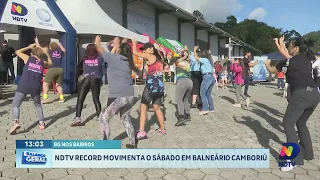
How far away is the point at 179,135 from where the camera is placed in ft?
18.6

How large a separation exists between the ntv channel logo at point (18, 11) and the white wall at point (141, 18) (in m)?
11.1

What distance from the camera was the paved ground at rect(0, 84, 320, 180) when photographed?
3.73m

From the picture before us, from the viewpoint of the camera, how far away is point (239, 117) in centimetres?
771

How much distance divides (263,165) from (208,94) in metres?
3.93

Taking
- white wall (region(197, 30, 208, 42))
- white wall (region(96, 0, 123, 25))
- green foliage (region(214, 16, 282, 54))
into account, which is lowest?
white wall (region(96, 0, 123, 25))

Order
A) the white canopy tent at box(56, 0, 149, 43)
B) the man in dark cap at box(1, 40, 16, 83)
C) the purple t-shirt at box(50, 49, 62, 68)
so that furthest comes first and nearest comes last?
the white canopy tent at box(56, 0, 149, 43) → the man in dark cap at box(1, 40, 16, 83) → the purple t-shirt at box(50, 49, 62, 68)

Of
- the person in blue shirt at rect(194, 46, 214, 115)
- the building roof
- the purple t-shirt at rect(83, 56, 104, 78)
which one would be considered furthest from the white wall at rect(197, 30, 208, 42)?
the purple t-shirt at rect(83, 56, 104, 78)

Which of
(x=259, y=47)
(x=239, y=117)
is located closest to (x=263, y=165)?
(x=239, y=117)

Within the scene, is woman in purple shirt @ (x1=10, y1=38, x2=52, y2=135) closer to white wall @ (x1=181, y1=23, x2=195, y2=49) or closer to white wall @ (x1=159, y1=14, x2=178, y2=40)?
white wall @ (x1=159, y1=14, x2=178, y2=40)

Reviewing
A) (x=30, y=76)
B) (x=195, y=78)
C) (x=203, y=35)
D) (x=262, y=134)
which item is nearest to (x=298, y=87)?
(x=262, y=134)

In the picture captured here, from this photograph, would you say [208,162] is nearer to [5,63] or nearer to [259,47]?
[5,63]

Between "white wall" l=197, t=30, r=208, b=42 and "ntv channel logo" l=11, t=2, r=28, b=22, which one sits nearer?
"ntv channel logo" l=11, t=2, r=28, b=22

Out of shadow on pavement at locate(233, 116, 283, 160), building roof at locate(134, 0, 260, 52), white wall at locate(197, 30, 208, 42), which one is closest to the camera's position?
shadow on pavement at locate(233, 116, 283, 160)

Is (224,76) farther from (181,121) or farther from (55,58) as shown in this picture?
(181,121)
